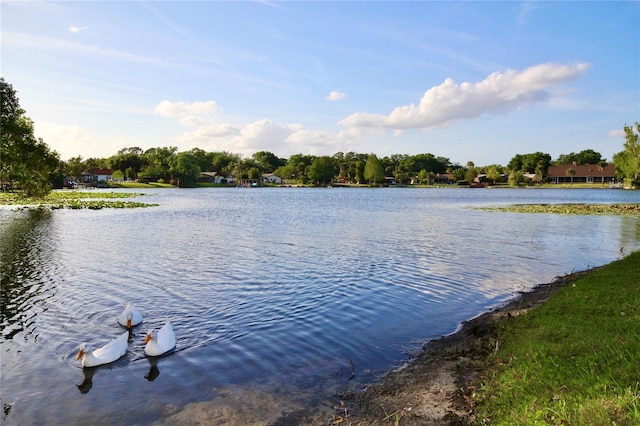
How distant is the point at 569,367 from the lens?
783 cm

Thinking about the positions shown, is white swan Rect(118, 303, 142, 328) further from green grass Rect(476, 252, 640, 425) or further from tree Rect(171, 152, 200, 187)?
tree Rect(171, 152, 200, 187)

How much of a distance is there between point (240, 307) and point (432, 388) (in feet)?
28.7

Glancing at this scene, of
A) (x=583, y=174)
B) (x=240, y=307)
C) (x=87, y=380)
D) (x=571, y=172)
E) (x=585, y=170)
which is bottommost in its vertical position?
(x=87, y=380)

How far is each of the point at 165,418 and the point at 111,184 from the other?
17198cm

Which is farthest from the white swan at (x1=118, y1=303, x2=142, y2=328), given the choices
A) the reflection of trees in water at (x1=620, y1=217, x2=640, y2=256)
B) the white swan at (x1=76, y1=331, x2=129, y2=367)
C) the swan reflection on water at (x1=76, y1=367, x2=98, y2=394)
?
the reflection of trees in water at (x1=620, y1=217, x2=640, y2=256)

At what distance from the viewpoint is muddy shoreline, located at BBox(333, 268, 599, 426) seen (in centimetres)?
771

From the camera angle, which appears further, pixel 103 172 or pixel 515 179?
pixel 103 172

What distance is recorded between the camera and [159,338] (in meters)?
11.9

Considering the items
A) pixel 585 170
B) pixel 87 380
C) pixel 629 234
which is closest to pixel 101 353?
pixel 87 380

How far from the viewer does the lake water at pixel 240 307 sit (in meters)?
9.32

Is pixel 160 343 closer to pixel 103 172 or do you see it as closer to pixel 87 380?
pixel 87 380

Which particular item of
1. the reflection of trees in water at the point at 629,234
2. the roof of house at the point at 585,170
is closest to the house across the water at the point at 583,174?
the roof of house at the point at 585,170

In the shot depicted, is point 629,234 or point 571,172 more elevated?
point 571,172

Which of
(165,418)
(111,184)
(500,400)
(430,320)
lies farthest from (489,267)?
(111,184)
